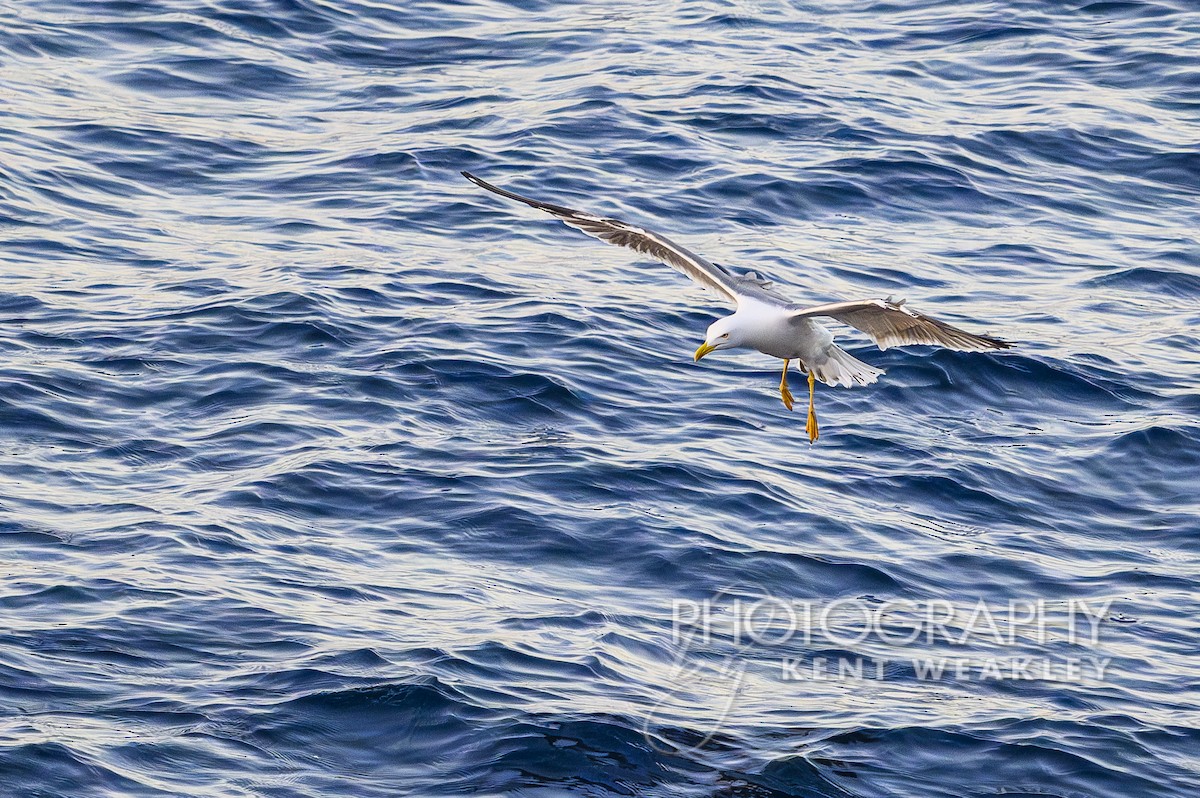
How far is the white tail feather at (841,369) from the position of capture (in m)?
11.8

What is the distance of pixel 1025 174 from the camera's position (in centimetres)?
1922

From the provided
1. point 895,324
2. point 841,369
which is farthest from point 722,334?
point 841,369

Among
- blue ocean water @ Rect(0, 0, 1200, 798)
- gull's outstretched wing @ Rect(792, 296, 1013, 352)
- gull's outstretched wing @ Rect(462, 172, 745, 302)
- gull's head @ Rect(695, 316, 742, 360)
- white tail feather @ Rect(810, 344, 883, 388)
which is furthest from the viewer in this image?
white tail feather @ Rect(810, 344, 883, 388)

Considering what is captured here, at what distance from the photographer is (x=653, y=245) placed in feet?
38.7

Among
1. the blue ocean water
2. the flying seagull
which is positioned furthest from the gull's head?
the blue ocean water

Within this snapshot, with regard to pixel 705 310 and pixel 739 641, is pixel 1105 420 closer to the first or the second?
pixel 705 310

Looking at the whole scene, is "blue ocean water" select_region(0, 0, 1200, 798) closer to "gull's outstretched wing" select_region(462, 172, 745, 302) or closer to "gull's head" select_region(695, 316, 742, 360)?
"gull's head" select_region(695, 316, 742, 360)

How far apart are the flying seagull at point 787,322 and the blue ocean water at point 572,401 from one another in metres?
1.54

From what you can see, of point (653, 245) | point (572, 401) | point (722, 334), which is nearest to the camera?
point (722, 334)

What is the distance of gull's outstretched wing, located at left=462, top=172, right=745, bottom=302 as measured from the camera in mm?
11492

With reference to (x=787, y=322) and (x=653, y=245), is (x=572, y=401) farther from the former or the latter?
(x=787, y=322)

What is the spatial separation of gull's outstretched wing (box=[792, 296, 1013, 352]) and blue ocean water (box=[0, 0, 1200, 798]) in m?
2.06

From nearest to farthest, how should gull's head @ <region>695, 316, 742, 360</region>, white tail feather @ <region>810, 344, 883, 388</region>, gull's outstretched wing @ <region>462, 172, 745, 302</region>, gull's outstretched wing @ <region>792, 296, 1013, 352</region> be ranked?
1. gull's outstretched wing @ <region>792, 296, 1013, 352</region>
2. gull's head @ <region>695, 316, 742, 360</region>
3. gull's outstretched wing @ <region>462, 172, 745, 302</region>
4. white tail feather @ <region>810, 344, 883, 388</region>

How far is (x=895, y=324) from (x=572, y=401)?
423 centimetres
